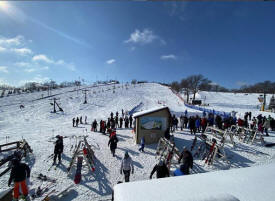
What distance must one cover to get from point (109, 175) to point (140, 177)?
152 cm

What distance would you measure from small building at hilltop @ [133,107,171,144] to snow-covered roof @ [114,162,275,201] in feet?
22.7

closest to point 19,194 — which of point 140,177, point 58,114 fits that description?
point 140,177

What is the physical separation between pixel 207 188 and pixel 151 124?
7.51 meters

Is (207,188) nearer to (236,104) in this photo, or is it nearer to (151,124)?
(151,124)

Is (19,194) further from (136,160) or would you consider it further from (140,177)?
(136,160)

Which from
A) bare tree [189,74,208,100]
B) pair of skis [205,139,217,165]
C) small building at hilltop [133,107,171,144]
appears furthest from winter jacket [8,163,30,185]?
bare tree [189,74,208,100]

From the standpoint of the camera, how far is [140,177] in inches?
238

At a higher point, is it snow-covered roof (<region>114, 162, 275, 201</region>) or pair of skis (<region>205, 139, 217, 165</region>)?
snow-covered roof (<region>114, 162, 275, 201</region>)

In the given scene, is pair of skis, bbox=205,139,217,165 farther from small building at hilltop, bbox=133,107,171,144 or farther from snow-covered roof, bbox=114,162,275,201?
snow-covered roof, bbox=114,162,275,201

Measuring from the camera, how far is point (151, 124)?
10172 mm

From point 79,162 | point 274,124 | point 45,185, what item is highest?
point 274,124

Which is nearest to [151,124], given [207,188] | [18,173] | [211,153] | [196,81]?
[211,153]

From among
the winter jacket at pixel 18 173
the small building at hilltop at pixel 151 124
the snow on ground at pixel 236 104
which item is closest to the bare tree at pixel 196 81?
the snow on ground at pixel 236 104

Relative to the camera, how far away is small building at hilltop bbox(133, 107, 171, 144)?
10.1 m
